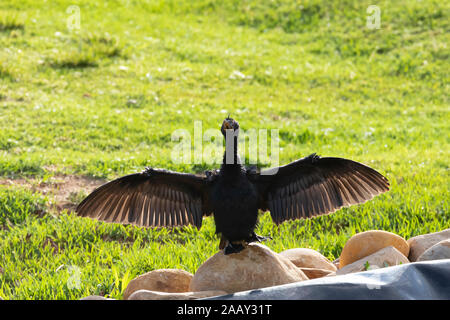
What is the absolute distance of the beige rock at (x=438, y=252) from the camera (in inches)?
163

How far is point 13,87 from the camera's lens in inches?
400

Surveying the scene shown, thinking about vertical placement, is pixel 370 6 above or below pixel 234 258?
above

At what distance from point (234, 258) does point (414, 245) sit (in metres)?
1.62

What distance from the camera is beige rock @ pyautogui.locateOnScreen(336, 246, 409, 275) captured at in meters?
4.12

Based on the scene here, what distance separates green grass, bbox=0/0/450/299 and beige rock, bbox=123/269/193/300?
27 cm

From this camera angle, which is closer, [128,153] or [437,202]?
[437,202]

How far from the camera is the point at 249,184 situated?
3.86 m

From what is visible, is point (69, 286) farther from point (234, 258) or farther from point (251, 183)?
point (251, 183)

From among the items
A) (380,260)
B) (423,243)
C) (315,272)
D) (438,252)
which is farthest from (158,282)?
(423,243)

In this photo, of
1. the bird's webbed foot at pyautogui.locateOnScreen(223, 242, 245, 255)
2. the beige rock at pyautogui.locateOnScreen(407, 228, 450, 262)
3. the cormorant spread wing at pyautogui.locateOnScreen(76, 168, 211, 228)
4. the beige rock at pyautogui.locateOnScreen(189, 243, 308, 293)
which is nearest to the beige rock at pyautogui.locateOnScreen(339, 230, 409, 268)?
the beige rock at pyautogui.locateOnScreen(407, 228, 450, 262)

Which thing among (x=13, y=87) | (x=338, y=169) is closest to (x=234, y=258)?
(x=338, y=169)

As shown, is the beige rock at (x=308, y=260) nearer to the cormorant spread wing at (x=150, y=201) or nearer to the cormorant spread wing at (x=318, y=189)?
the cormorant spread wing at (x=318, y=189)

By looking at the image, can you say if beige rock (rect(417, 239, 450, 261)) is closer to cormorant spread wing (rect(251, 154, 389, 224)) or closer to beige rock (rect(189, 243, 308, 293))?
cormorant spread wing (rect(251, 154, 389, 224))

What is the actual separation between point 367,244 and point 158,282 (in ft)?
5.58
